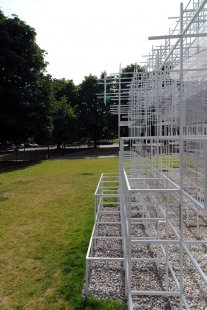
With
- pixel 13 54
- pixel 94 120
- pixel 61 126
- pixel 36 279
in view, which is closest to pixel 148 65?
pixel 36 279

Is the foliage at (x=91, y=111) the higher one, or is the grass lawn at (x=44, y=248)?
the foliage at (x=91, y=111)

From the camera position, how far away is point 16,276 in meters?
4.80

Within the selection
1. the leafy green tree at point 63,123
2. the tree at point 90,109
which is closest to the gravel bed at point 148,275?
the leafy green tree at point 63,123

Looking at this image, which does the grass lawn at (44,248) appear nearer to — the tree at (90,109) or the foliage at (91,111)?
the foliage at (91,111)

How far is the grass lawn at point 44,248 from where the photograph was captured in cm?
414

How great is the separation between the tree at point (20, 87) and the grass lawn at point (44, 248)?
12.3 m

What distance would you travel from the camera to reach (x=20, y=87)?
24.5 meters

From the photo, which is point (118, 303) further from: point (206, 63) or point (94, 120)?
point (94, 120)

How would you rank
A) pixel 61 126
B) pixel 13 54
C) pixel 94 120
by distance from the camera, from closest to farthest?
pixel 13 54 → pixel 61 126 → pixel 94 120

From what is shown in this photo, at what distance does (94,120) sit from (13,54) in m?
19.4

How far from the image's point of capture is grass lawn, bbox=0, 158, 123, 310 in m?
4.14

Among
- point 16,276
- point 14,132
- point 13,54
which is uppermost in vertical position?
point 13,54

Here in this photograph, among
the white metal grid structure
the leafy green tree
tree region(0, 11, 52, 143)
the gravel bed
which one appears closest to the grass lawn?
the gravel bed

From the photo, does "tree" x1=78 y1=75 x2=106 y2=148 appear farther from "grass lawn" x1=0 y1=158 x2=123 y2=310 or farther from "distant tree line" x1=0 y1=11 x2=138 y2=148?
"grass lawn" x1=0 y1=158 x2=123 y2=310
